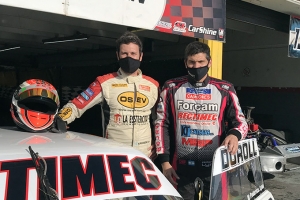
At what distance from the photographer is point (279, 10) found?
6.99 metres

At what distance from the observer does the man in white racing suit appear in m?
2.60

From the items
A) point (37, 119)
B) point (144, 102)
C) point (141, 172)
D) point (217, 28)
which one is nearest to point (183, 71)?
point (217, 28)

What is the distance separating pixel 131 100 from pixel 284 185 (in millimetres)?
4324

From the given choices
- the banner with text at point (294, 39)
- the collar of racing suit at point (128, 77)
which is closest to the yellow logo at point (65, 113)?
the collar of racing suit at point (128, 77)

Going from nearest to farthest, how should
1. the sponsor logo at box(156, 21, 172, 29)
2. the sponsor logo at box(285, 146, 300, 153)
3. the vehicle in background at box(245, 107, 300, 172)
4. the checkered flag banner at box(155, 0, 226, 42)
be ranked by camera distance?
the sponsor logo at box(156, 21, 172, 29) < the checkered flag banner at box(155, 0, 226, 42) < the vehicle in background at box(245, 107, 300, 172) < the sponsor logo at box(285, 146, 300, 153)

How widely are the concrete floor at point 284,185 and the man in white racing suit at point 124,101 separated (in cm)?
345

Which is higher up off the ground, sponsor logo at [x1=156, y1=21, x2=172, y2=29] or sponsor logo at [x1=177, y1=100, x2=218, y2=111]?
sponsor logo at [x1=156, y1=21, x2=172, y2=29]

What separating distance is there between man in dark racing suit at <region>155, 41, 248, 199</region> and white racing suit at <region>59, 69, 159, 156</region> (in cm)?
14

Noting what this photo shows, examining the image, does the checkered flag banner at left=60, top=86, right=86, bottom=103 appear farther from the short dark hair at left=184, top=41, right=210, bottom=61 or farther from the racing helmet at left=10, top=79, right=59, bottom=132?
the short dark hair at left=184, top=41, right=210, bottom=61

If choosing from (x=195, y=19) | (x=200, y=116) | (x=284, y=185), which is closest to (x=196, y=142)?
(x=200, y=116)

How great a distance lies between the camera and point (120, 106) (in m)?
2.60

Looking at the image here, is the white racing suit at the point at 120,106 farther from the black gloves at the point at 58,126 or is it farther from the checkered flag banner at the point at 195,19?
the checkered flag banner at the point at 195,19

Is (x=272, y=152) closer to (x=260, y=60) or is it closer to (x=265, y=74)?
(x=265, y=74)

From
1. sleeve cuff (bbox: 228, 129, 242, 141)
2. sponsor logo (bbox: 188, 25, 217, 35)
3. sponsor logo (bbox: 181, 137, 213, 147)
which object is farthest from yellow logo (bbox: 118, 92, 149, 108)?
sponsor logo (bbox: 188, 25, 217, 35)
